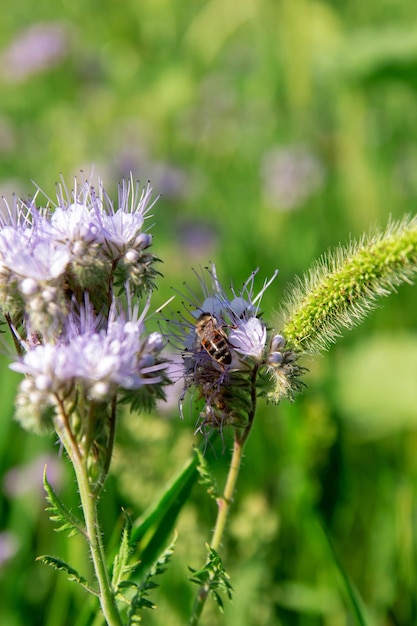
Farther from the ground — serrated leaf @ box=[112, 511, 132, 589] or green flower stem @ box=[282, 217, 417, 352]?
green flower stem @ box=[282, 217, 417, 352]

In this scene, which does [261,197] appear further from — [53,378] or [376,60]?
[53,378]

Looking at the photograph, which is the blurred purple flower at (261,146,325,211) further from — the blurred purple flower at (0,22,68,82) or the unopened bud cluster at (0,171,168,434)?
the unopened bud cluster at (0,171,168,434)

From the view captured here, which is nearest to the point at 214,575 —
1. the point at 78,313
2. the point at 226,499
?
the point at 226,499

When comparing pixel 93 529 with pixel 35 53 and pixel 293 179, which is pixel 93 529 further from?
pixel 35 53

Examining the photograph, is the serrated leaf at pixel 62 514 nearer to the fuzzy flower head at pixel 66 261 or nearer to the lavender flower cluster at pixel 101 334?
the lavender flower cluster at pixel 101 334

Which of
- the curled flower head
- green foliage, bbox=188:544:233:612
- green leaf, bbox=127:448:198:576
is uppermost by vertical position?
the curled flower head

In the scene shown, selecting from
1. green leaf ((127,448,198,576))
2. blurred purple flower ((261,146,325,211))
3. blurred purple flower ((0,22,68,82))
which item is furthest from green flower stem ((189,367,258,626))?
blurred purple flower ((0,22,68,82))

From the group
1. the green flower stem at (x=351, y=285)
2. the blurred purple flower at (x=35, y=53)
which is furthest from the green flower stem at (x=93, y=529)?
the blurred purple flower at (x=35, y=53)
